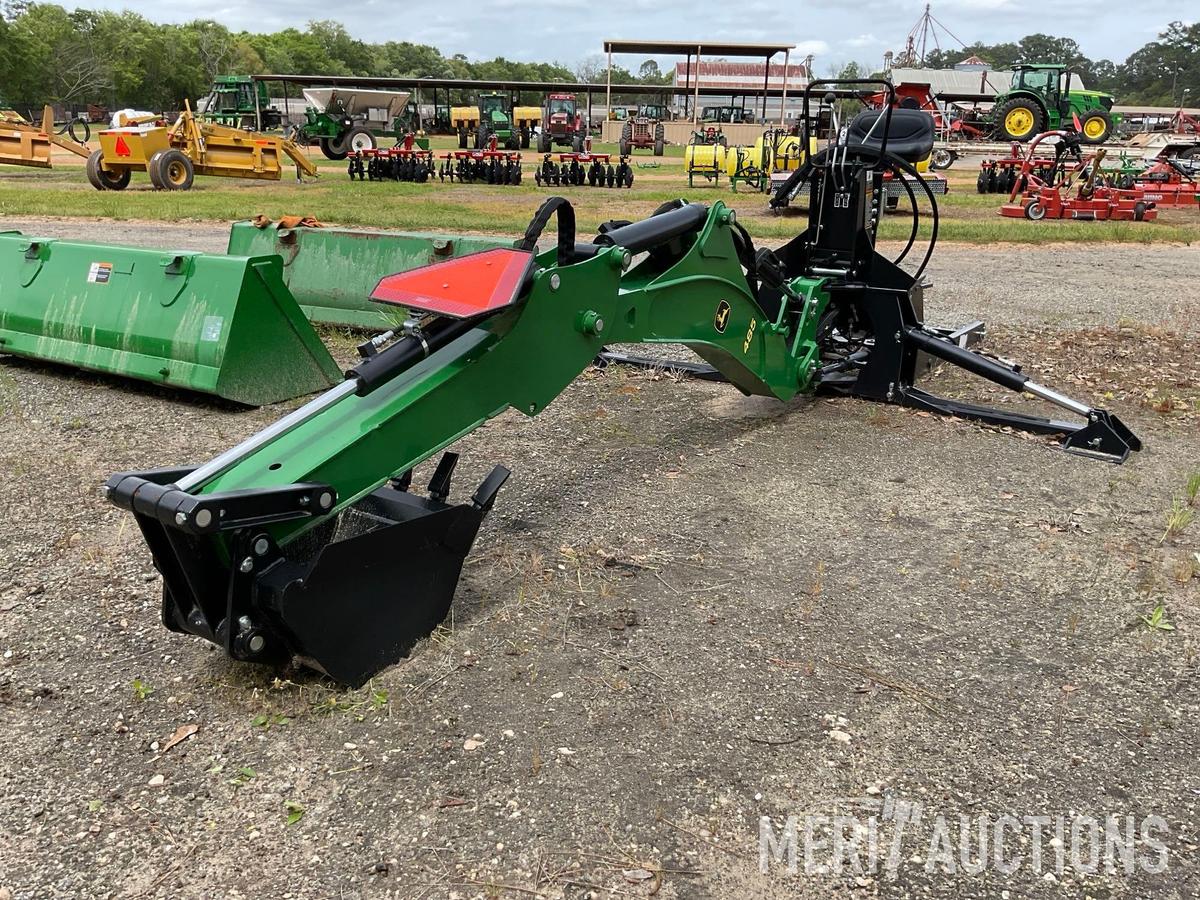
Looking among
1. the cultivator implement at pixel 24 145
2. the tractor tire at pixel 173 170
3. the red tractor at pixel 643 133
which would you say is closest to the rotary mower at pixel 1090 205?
the tractor tire at pixel 173 170

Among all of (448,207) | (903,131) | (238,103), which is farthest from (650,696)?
(238,103)

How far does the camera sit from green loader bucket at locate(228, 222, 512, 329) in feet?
21.9

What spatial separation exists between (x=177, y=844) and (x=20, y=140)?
22.7 m

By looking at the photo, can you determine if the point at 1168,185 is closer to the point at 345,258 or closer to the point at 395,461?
the point at 345,258

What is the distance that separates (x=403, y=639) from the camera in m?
2.91

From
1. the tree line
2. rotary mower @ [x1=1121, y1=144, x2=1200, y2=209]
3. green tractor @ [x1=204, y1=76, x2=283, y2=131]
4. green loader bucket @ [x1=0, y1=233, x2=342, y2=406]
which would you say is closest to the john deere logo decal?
green loader bucket @ [x1=0, y1=233, x2=342, y2=406]

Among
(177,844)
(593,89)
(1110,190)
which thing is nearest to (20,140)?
(1110,190)

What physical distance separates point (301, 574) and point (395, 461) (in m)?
0.41

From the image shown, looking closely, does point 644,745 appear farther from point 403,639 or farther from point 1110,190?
point 1110,190

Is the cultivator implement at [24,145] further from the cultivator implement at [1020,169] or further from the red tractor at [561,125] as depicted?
the red tractor at [561,125]

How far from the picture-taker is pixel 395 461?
2.74m

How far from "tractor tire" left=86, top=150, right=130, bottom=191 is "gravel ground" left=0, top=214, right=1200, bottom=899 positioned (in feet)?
55.7

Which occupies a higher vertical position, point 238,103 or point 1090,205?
point 238,103

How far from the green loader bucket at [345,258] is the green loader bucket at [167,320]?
112cm
